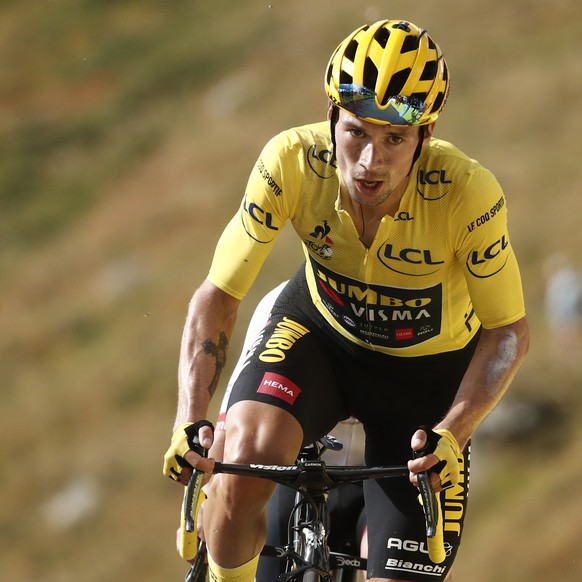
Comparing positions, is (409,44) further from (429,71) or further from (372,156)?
(372,156)

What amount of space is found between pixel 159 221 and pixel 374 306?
1133 inches

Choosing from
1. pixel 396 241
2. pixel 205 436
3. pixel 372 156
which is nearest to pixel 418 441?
pixel 205 436

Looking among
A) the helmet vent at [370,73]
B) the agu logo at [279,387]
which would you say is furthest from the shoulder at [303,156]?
the agu logo at [279,387]

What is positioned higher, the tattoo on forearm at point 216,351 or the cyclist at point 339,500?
the tattoo on forearm at point 216,351

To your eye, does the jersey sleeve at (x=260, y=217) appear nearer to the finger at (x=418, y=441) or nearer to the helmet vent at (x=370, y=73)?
the helmet vent at (x=370, y=73)

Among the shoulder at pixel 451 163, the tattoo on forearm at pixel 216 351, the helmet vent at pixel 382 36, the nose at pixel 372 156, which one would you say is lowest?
the tattoo on forearm at pixel 216 351

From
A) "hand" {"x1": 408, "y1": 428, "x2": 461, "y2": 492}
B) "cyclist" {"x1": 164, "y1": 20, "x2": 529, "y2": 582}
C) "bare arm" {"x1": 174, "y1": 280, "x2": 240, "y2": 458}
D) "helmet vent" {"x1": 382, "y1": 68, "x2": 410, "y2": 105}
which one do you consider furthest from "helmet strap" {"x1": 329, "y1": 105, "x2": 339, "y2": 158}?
"hand" {"x1": 408, "y1": 428, "x2": 461, "y2": 492}

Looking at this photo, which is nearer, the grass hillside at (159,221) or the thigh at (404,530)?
the thigh at (404,530)

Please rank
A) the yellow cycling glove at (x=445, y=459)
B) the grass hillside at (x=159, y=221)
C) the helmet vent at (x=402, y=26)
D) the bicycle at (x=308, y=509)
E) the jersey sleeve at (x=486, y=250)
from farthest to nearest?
the grass hillside at (x=159, y=221) → the helmet vent at (x=402, y=26) → the jersey sleeve at (x=486, y=250) → the yellow cycling glove at (x=445, y=459) → the bicycle at (x=308, y=509)

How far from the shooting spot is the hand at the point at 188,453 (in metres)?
4.61

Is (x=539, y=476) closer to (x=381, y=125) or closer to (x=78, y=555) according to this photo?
(x=78, y=555)

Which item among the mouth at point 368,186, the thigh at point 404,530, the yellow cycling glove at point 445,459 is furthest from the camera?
the thigh at point 404,530

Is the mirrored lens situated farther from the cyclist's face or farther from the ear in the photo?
the ear

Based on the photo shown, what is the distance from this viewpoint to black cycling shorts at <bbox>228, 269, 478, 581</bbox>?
549 centimetres
